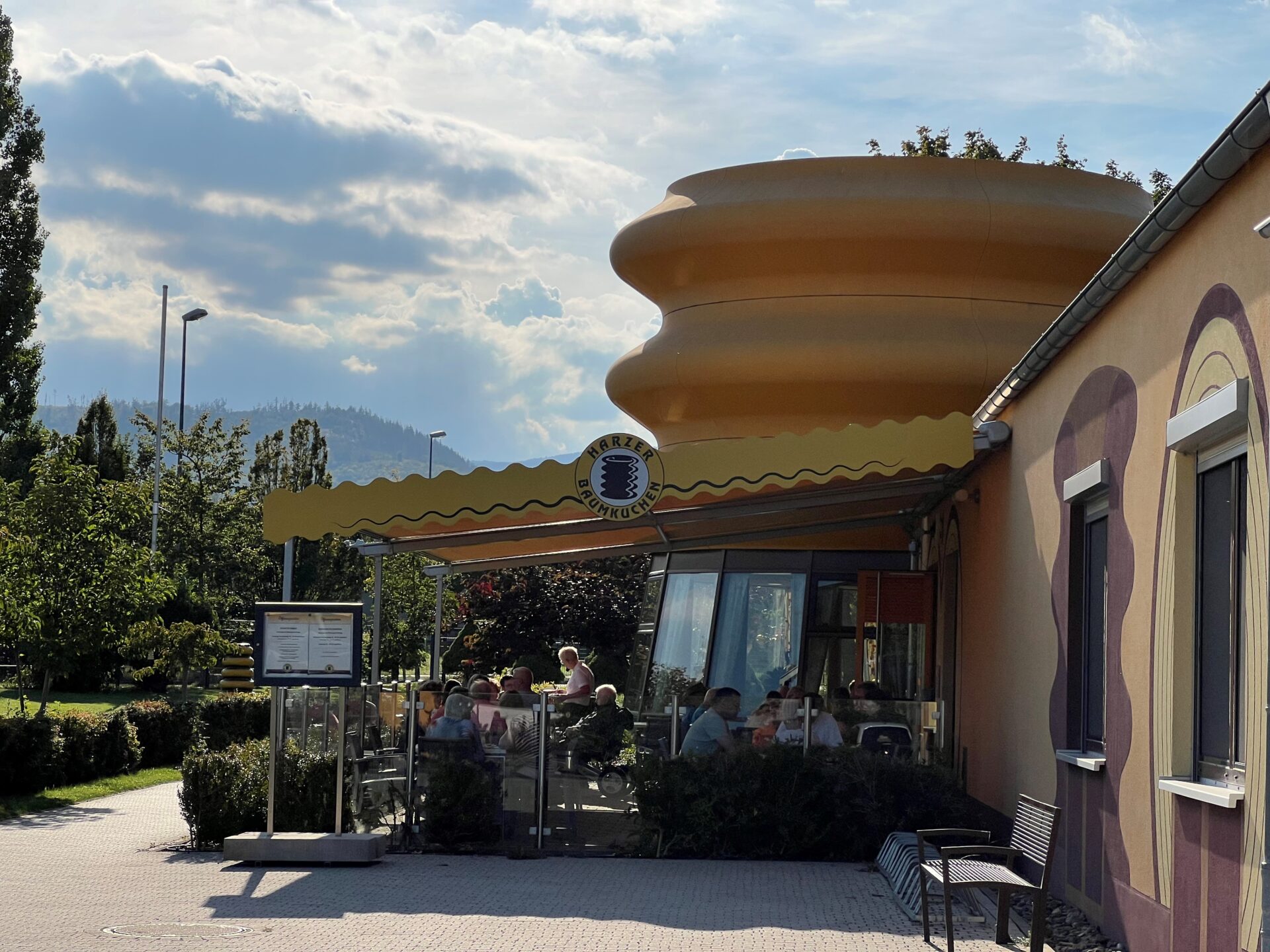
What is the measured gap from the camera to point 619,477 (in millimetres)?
13242

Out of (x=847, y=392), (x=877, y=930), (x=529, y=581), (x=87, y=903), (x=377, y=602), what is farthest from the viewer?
(x=529, y=581)

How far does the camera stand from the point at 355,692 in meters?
13.4

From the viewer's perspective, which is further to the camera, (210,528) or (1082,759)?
(210,528)

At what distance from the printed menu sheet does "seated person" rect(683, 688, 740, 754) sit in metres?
3.07

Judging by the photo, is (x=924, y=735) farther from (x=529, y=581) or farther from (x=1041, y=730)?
(x=529, y=581)

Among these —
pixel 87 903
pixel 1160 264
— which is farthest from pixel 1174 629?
pixel 87 903

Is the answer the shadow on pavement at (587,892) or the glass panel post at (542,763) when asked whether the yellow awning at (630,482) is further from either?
the shadow on pavement at (587,892)

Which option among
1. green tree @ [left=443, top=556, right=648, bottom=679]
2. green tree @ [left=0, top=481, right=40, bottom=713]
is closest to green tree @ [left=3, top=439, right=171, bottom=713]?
green tree @ [left=0, top=481, right=40, bottom=713]

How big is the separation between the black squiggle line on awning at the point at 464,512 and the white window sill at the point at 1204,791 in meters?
6.67

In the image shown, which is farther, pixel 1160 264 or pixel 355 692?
pixel 355 692

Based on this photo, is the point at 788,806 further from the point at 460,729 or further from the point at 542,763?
the point at 460,729

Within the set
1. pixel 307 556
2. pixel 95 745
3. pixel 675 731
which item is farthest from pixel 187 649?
pixel 307 556

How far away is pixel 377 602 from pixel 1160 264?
9994 mm

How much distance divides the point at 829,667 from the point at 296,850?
30.2 feet
